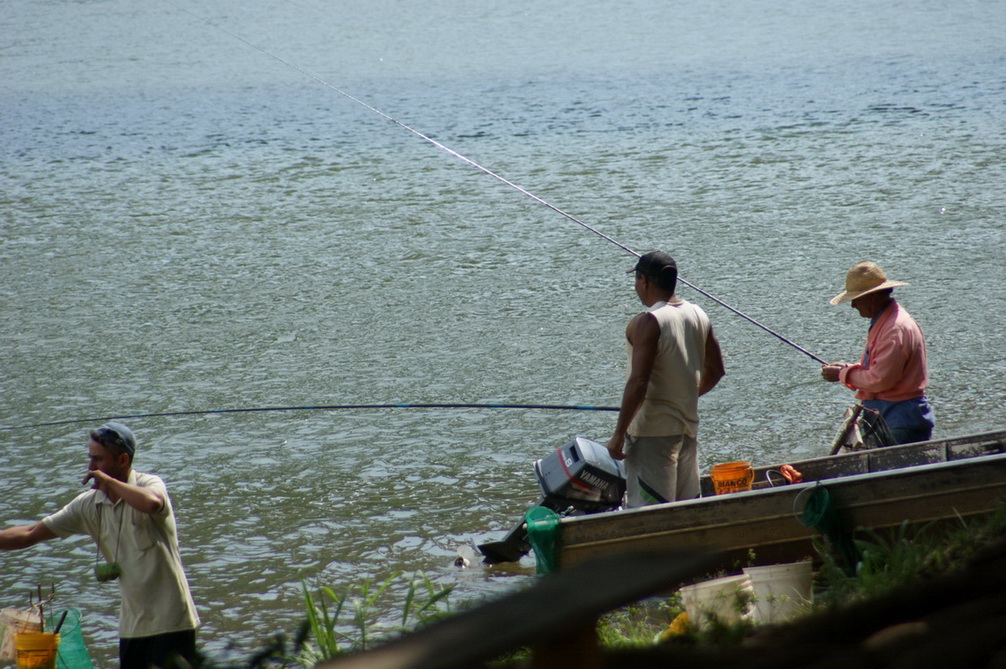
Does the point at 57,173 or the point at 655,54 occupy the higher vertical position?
the point at 655,54

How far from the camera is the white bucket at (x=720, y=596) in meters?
4.46

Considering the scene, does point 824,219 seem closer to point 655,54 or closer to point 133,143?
point 133,143

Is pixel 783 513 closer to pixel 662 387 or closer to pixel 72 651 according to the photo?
pixel 662 387

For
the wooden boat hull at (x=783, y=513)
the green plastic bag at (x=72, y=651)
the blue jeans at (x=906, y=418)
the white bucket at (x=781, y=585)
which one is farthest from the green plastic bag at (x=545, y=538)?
the green plastic bag at (x=72, y=651)

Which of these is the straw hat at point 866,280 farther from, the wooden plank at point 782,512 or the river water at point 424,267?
the river water at point 424,267

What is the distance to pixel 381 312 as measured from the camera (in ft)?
39.9

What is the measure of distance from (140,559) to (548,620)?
12.2 feet

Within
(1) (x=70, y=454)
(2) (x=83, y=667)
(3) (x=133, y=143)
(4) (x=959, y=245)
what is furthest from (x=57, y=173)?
(2) (x=83, y=667)

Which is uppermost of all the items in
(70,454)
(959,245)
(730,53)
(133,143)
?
(730,53)

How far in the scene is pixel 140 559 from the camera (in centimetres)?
452

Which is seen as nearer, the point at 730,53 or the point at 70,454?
the point at 70,454

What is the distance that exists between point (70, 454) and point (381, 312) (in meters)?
4.09

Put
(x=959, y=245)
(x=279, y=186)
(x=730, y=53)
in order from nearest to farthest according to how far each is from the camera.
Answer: (x=959, y=245)
(x=279, y=186)
(x=730, y=53)

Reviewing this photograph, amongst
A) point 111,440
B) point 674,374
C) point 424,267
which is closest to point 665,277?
point 674,374
